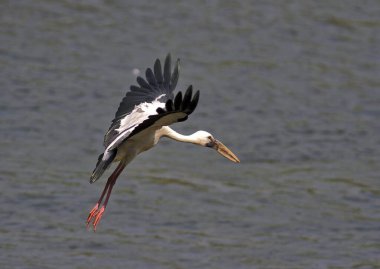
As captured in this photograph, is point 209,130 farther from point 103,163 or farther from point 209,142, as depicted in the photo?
point 103,163

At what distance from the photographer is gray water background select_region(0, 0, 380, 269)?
52.0ft

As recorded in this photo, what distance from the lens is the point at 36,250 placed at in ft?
50.0

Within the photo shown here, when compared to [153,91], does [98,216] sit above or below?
below

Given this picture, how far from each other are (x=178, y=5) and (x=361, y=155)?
7.08 metres

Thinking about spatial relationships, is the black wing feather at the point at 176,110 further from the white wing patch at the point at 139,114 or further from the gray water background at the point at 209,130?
the gray water background at the point at 209,130

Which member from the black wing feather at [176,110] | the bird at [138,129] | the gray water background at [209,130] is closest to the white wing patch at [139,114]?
the bird at [138,129]

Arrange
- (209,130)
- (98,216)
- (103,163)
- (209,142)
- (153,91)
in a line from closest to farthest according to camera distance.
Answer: (103,163), (98,216), (153,91), (209,142), (209,130)

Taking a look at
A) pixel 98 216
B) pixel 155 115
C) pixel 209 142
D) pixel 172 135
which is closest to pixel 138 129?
pixel 155 115

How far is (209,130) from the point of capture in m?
19.3

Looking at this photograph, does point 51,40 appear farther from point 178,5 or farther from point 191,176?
point 191,176

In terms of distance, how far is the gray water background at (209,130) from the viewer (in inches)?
624

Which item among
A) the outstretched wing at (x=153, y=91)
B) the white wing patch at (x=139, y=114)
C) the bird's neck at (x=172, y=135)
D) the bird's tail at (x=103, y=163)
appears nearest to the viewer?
the bird's tail at (x=103, y=163)

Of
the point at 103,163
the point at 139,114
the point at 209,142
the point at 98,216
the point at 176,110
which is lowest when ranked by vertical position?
the point at 98,216

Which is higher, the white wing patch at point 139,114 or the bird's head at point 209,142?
the white wing patch at point 139,114
